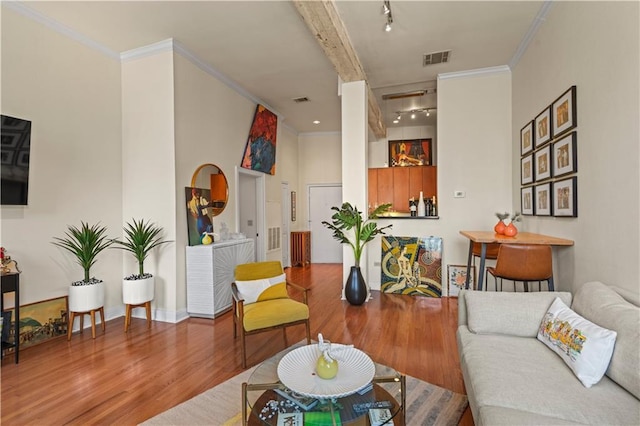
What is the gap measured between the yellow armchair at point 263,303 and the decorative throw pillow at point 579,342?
1781 millimetres

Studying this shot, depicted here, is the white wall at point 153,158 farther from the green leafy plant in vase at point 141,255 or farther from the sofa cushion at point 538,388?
the sofa cushion at point 538,388

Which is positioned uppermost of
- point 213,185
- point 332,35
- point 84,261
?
point 332,35

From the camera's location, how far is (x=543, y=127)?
3.32 meters

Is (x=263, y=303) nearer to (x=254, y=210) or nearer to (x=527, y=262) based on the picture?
(x=527, y=262)

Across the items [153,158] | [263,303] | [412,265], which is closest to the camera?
[263,303]

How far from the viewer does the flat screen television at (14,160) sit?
2803 mm

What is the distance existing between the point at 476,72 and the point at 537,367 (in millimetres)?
4181

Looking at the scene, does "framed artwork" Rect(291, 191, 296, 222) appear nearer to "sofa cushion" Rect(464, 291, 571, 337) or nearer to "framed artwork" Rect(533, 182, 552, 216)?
"framed artwork" Rect(533, 182, 552, 216)

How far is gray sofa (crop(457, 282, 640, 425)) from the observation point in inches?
52.7

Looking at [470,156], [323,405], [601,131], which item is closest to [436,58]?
[470,156]

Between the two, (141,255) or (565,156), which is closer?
(565,156)

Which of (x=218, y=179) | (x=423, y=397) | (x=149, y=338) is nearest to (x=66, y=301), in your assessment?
(x=149, y=338)

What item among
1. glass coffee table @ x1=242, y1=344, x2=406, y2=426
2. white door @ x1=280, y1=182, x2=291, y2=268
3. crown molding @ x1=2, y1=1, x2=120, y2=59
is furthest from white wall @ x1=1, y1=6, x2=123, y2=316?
white door @ x1=280, y1=182, x2=291, y2=268

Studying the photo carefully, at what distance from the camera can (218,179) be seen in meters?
4.55
